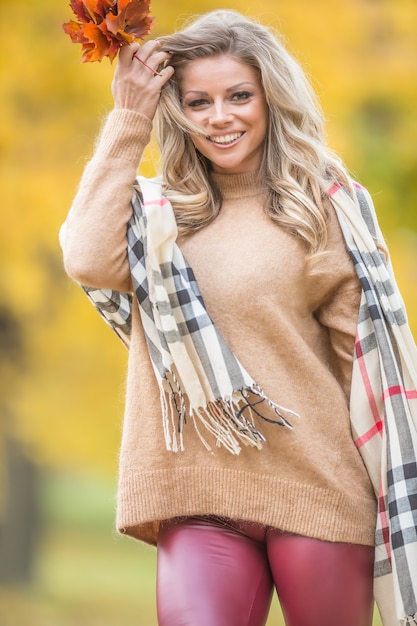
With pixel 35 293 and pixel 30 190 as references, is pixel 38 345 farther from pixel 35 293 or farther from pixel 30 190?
pixel 30 190

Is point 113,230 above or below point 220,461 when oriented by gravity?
above

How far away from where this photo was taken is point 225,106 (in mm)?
3061

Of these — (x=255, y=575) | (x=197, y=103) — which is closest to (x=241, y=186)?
(x=197, y=103)

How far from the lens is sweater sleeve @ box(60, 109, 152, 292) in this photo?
2.90 m

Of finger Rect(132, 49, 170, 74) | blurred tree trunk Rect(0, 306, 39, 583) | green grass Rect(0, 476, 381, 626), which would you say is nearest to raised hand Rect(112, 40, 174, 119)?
finger Rect(132, 49, 170, 74)

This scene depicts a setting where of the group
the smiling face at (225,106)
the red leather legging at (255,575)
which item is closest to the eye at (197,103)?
the smiling face at (225,106)

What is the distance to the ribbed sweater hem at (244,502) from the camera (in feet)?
9.47

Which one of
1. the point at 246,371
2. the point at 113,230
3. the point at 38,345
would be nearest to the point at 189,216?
the point at 113,230

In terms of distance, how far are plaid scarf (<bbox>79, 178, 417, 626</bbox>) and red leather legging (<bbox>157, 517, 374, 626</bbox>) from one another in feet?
0.29

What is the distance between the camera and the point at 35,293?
640 cm

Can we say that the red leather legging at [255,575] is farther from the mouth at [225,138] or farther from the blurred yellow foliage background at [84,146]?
the blurred yellow foliage background at [84,146]

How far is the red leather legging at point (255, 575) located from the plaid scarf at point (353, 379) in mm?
90

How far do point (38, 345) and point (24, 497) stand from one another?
224 cm

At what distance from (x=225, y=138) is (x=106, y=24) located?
1.43 ft
